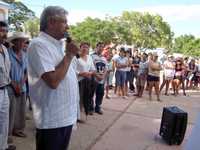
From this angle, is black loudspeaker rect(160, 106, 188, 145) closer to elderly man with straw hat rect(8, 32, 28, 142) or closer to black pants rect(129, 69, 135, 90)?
elderly man with straw hat rect(8, 32, 28, 142)

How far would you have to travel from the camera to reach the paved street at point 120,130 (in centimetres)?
535

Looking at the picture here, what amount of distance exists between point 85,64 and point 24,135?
6.43 ft

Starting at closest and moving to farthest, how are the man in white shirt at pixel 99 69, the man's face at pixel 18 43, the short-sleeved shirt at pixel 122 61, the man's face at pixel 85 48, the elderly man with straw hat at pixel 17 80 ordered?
the elderly man with straw hat at pixel 17 80, the man's face at pixel 18 43, the man's face at pixel 85 48, the man in white shirt at pixel 99 69, the short-sleeved shirt at pixel 122 61

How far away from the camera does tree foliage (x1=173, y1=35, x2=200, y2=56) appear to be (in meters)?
65.3

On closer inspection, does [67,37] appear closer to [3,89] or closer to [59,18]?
[59,18]

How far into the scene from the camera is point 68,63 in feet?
7.56

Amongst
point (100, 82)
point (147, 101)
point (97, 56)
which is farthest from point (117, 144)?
point (147, 101)

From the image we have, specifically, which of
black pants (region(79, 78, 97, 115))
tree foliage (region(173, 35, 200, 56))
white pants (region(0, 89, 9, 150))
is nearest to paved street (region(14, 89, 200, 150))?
black pants (region(79, 78, 97, 115))

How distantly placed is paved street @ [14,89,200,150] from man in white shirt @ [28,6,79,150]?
206 cm

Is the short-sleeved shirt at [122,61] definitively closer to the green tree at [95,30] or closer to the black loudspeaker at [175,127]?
the black loudspeaker at [175,127]

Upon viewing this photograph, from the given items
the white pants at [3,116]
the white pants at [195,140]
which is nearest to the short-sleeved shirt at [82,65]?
the white pants at [3,116]

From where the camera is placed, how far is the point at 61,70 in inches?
90.3

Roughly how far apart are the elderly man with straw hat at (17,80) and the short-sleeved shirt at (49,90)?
7.70ft

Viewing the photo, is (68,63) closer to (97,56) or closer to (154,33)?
(97,56)
